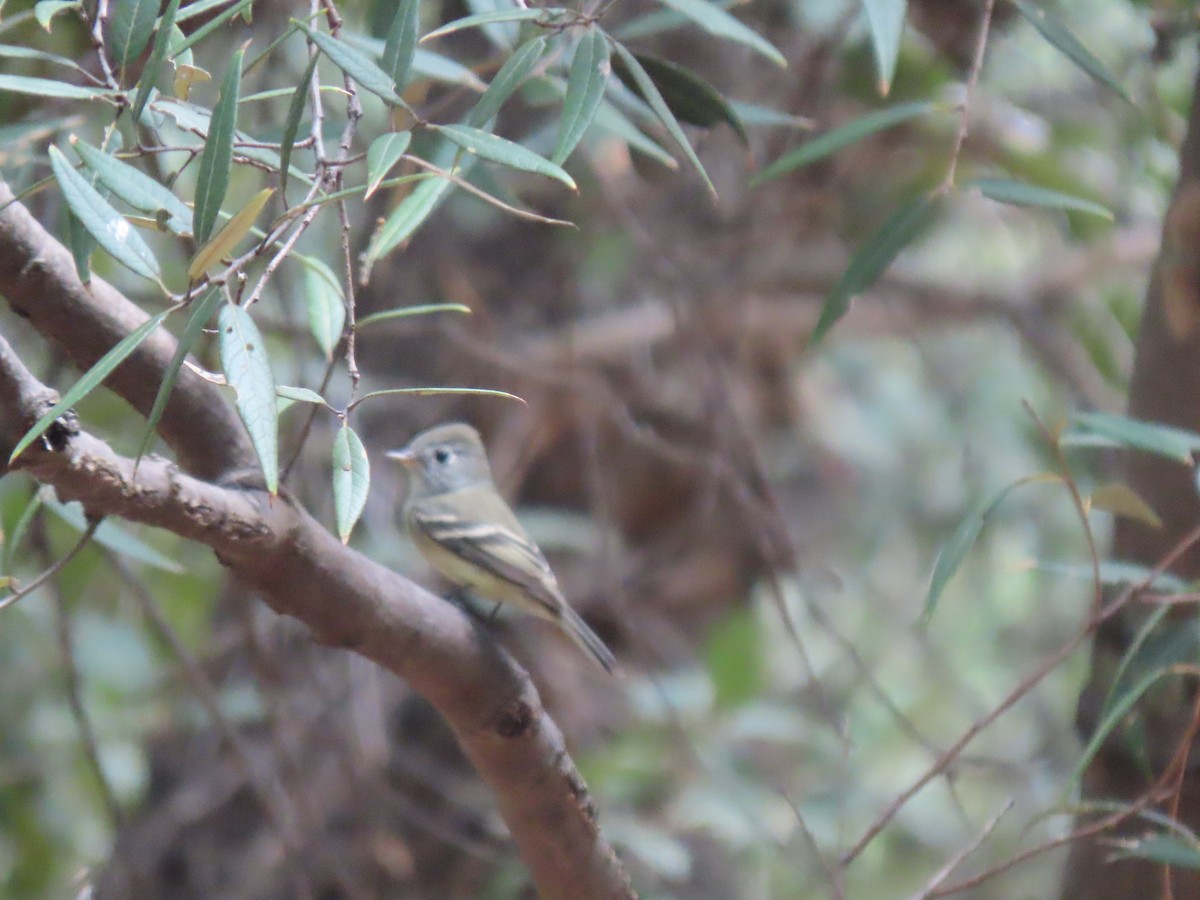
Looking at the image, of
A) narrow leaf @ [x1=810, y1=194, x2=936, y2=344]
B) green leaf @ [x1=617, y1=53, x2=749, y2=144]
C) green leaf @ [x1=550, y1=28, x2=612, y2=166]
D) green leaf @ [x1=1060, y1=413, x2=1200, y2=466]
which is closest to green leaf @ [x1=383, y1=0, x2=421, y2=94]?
green leaf @ [x1=550, y1=28, x2=612, y2=166]

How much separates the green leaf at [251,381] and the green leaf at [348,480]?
67mm

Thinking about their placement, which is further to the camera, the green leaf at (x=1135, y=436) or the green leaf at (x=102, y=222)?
the green leaf at (x=1135, y=436)

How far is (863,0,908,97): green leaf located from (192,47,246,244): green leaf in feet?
2.19

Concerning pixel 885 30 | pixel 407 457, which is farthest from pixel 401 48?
pixel 407 457

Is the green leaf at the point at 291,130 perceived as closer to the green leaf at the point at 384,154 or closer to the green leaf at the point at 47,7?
the green leaf at the point at 384,154

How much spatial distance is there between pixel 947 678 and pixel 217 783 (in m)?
2.22

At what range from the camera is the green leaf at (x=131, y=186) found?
115cm

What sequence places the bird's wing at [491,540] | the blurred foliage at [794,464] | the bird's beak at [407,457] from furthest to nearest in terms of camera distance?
the blurred foliage at [794,464], the bird's beak at [407,457], the bird's wing at [491,540]

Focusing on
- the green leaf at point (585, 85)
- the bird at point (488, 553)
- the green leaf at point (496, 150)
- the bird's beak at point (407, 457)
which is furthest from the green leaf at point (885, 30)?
the bird's beak at point (407, 457)

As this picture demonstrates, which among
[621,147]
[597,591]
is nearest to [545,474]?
[597,591]

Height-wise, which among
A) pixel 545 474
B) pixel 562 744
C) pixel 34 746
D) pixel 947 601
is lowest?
pixel 947 601

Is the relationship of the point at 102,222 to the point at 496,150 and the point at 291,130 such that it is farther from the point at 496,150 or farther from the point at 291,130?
the point at 496,150

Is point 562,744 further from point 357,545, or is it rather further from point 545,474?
point 545,474

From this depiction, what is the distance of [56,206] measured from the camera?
2.42 meters
